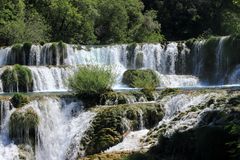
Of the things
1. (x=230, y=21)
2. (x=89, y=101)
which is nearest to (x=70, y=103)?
(x=89, y=101)

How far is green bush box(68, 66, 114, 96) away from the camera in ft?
67.5

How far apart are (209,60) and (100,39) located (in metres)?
13.9

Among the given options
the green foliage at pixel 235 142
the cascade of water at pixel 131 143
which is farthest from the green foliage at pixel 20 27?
the green foliage at pixel 235 142

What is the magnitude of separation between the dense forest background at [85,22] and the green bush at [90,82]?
18666 mm

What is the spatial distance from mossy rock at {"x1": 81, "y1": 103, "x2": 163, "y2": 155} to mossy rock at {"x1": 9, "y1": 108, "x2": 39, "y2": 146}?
1774 millimetres

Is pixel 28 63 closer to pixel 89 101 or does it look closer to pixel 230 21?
pixel 89 101

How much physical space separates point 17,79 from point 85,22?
17.1 m

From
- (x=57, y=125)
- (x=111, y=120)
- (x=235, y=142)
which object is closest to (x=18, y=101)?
(x=57, y=125)

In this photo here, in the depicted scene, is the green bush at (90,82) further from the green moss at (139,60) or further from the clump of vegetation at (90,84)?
the green moss at (139,60)

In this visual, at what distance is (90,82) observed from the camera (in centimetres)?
2069

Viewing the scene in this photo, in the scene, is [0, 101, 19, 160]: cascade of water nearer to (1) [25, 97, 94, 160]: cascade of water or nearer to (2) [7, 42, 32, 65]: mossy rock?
(1) [25, 97, 94, 160]: cascade of water

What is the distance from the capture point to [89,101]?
20328 mm

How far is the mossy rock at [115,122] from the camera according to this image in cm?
1743

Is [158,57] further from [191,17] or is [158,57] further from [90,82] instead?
[191,17]
